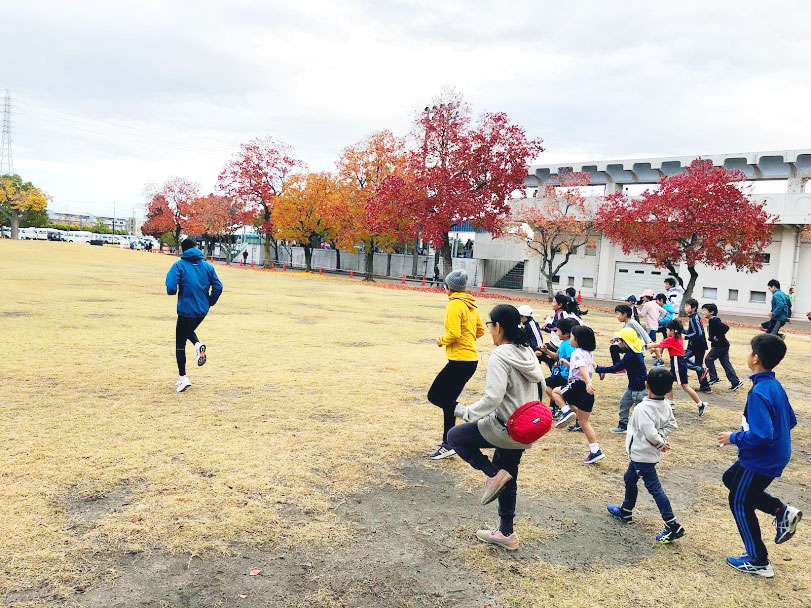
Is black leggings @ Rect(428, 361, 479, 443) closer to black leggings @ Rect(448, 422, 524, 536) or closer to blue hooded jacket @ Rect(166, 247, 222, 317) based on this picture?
black leggings @ Rect(448, 422, 524, 536)

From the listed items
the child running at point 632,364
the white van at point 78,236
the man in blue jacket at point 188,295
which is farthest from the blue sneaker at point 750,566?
the white van at point 78,236

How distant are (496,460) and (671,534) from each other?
4.74ft

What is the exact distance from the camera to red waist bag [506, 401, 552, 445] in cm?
387

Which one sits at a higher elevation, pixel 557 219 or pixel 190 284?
pixel 557 219

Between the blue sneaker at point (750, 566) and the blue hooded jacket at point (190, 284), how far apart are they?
20.6 ft

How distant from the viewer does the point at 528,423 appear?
3869mm

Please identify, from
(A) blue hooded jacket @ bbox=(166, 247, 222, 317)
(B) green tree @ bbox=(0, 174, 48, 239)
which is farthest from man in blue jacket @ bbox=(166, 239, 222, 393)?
(B) green tree @ bbox=(0, 174, 48, 239)

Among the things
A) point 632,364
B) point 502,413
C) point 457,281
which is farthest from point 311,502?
point 632,364

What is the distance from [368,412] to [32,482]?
3.70 m

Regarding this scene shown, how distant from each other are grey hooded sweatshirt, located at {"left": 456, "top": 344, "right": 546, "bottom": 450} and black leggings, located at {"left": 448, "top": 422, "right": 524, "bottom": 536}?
0.33 feet

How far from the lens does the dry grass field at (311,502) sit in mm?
3609

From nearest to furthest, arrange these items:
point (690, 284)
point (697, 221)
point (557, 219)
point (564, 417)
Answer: point (564, 417)
point (697, 221)
point (690, 284)
point (557, 219)

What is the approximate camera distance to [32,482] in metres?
4.75

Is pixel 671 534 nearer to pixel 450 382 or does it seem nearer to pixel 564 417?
pixel 450 382
